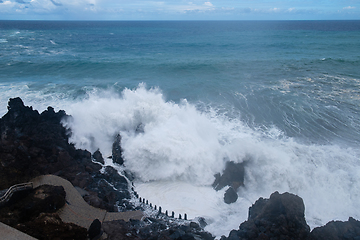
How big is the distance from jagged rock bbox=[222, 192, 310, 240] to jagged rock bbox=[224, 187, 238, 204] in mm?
2733

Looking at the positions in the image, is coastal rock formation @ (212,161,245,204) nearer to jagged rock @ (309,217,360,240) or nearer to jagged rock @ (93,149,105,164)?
jagged rock @ (309,217,360,240)

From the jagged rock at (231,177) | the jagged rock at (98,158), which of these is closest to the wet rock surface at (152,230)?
the jagged rock at (231,177)

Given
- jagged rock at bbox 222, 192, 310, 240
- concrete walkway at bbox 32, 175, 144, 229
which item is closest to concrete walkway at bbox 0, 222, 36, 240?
concrete walkway at bbox 32, 175, 144, 229

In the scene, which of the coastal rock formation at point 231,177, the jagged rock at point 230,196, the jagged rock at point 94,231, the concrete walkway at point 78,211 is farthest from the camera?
the coastal rock formation at point 231,177

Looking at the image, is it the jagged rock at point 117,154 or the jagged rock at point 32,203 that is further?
the jagged rock at point 117,154

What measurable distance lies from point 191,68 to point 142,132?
→ 73.2 feet

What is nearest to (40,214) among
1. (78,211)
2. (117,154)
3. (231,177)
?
(78,211)

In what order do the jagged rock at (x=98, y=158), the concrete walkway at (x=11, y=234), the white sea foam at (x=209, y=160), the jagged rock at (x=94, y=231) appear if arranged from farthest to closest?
the jagged rock at (x=98, y=158) → the white sea foam at (x=209, y=160) → the jagged rock at (x=94, y=231) → the concrete walkway at (x=11, y=234)

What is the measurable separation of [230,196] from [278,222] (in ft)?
12.0

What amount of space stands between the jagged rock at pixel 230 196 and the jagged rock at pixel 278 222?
273 cm

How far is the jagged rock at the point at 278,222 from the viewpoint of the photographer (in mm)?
8234

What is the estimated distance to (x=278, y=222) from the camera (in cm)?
848

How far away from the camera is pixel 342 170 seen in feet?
44.8

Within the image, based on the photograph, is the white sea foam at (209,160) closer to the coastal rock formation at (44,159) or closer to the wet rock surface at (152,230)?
the wet rock surface at (152,230)
